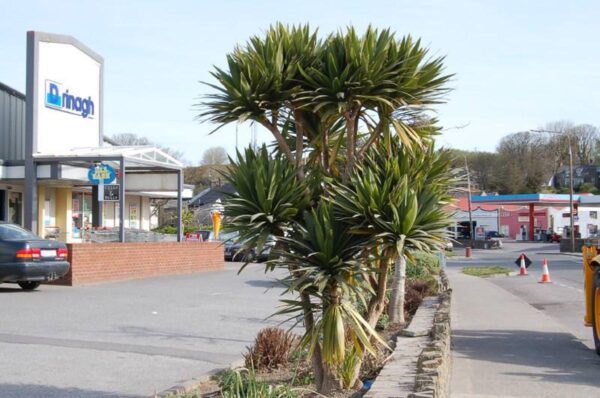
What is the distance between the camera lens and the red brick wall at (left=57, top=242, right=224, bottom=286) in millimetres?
18219

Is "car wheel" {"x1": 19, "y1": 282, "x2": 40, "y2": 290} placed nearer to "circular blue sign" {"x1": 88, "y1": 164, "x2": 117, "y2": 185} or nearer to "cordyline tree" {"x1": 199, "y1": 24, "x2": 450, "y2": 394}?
"circular blue sign" {"x1": 88, "y1": 164, "x2": 117, "y2": 185}

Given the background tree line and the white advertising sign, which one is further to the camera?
the background tree line

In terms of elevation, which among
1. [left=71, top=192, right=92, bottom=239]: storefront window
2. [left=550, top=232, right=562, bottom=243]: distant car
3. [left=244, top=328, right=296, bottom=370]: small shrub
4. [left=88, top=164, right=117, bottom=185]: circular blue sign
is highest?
[left=88, top=164, right=117, bottom=185]: circular blue sign

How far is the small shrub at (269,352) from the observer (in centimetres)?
761

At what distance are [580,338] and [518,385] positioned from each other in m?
4.22

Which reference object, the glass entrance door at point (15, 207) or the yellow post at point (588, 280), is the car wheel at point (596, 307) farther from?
the glass entrance door at point (15, 207)

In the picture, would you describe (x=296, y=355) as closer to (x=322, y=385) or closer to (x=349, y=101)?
(x=322, y=385)

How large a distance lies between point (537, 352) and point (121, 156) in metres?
13.9

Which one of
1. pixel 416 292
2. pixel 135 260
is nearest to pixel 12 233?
pixel 135 260

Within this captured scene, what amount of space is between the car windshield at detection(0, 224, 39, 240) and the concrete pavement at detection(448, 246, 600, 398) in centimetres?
921

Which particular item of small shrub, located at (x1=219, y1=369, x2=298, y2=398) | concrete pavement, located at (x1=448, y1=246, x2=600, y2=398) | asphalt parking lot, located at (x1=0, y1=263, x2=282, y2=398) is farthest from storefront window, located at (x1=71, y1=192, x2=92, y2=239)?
small shrub, located at (x1=219, y1=369, x2=298, y2=398)

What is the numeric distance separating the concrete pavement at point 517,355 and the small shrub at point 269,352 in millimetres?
1770

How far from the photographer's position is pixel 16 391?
6.96 meters

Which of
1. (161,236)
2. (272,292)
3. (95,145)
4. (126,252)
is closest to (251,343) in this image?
(272,292)
